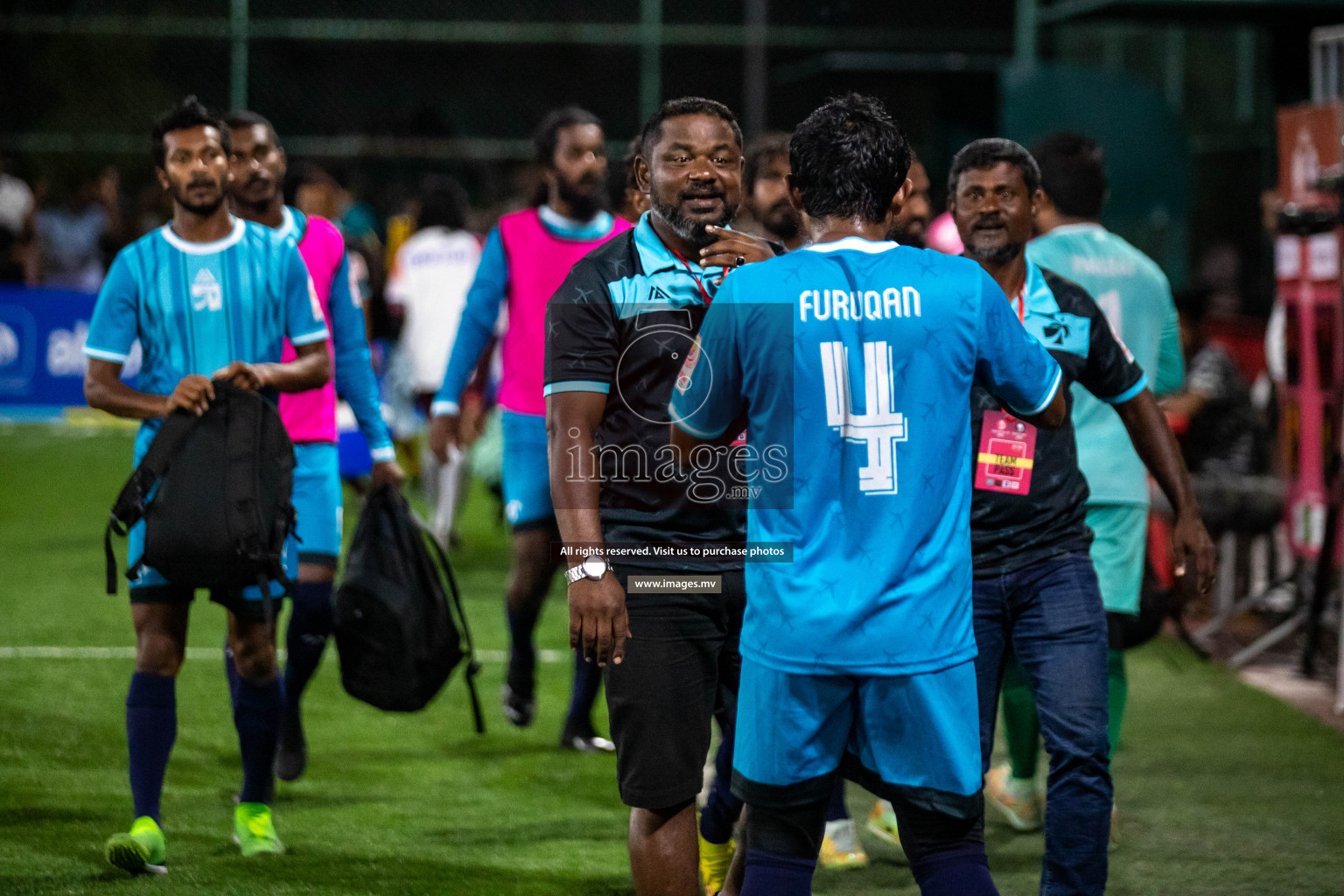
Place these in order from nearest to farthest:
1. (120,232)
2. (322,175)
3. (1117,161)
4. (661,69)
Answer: (322,175) → (1117,161) → (120,232) → (661,69)

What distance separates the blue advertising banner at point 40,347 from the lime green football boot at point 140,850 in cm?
1187

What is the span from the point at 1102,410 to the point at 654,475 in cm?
205

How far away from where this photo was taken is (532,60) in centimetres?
1727

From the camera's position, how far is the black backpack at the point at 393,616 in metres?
5.33

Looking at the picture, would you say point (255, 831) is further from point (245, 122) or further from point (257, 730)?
point (245, 122)

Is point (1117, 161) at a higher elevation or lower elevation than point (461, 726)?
higher

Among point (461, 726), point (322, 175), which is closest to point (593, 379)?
point (461, 726)

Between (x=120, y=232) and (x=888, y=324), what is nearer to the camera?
(x=888, y=324)

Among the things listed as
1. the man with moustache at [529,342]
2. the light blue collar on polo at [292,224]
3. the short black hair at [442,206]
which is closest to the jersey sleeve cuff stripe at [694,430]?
the light blue collar on polo at [292,224]

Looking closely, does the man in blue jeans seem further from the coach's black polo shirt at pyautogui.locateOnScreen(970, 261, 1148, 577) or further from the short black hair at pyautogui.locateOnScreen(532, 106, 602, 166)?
the short black hair at pyautogui.locateOnScreen(532, 106, 602, 166)

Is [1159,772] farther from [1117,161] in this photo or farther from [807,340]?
[1117,161]

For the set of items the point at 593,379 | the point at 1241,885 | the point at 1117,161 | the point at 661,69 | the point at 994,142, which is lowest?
the point at 1241,885

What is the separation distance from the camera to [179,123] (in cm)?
472

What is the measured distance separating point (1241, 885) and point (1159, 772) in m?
1.34
